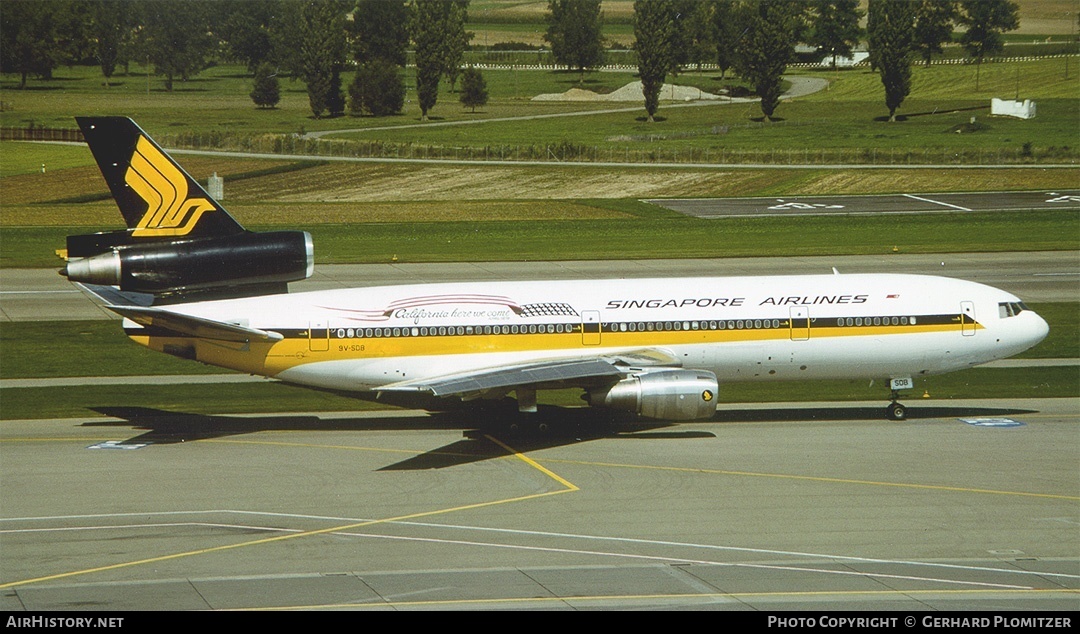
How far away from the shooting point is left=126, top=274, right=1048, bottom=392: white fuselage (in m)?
38.2

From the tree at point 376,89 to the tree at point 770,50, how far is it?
2031 inches

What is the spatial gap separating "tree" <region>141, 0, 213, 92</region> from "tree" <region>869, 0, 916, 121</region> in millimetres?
87765

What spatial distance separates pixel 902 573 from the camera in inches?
965

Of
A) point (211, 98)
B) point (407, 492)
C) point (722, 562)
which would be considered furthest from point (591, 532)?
point (211, 98)

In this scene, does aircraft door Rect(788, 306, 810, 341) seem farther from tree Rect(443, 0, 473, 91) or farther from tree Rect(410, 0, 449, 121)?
tree Rect(443, 0, 473, 91)

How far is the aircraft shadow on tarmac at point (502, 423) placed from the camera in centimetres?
3762

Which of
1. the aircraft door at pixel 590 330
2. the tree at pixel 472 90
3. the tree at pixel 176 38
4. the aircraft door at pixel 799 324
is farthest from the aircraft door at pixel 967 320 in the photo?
the tree at pixel 472 90

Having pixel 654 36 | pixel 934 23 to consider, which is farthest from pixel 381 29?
pixel 934 23

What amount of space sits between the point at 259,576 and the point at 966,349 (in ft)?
84.9

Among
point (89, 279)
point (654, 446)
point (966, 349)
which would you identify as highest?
point (89, 279)

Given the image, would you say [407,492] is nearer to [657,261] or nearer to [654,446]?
[654,446]

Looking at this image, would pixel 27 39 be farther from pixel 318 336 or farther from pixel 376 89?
pixel 318 336

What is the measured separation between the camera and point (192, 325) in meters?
36.3

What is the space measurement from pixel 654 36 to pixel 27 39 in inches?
3189
